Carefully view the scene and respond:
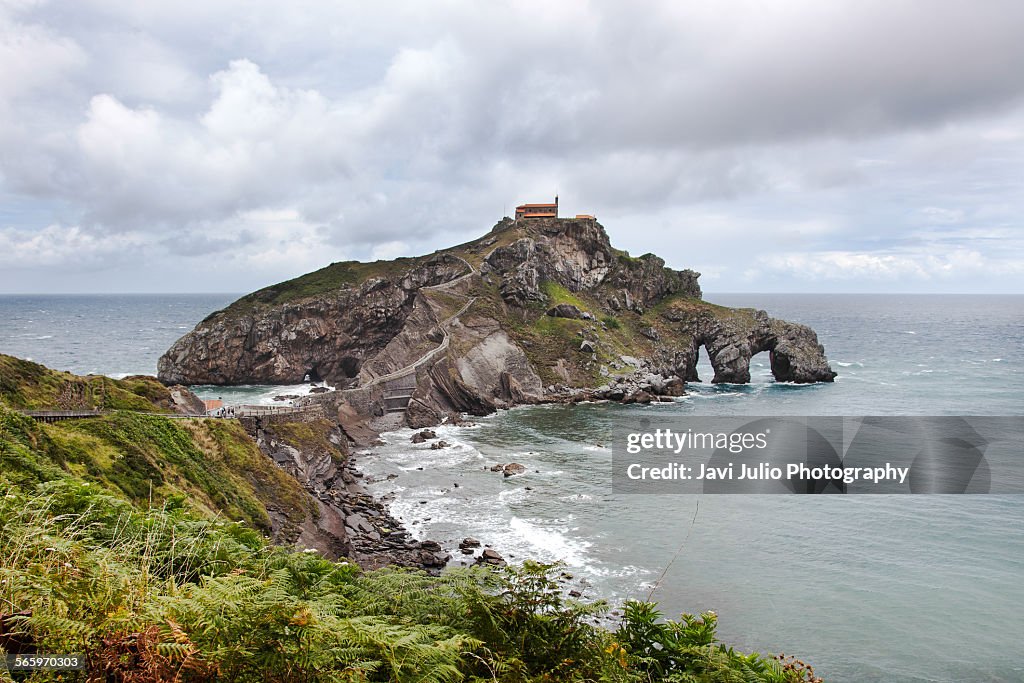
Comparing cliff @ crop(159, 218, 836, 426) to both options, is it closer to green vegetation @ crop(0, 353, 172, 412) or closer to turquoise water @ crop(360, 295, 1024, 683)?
turquoise water @ crop(360, 295, 1024, 683)

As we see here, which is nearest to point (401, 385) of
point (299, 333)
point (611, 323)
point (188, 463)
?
point (299, 333)

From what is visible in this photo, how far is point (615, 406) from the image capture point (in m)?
71.9

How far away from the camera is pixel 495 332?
3073 inches

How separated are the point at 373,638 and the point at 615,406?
6755 centimetres

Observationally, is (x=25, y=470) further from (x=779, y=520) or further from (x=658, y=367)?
(x=658, y=367)

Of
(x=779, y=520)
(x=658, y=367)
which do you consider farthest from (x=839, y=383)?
(x=779, y=520)

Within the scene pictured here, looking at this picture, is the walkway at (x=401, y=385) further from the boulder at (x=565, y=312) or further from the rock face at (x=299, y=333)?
the boulder at (x=565, y=312)
